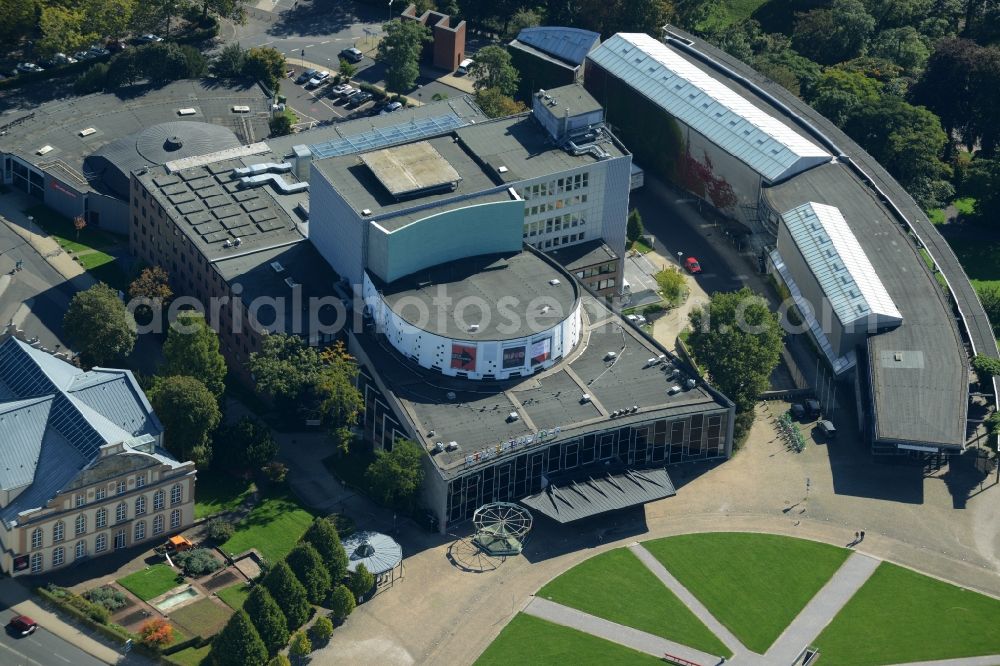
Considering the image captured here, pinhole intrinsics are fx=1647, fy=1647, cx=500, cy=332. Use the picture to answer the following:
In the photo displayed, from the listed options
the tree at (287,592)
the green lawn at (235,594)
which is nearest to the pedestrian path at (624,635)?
the tree at (287,592)

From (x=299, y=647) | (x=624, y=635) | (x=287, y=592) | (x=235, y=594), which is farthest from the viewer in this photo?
(x=235, y=594)

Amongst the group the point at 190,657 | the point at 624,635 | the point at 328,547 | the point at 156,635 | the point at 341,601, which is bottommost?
the point at 624,635

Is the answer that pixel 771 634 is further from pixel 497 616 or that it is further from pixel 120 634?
pixel 120 634

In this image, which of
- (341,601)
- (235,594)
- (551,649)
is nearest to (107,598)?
(235,594)

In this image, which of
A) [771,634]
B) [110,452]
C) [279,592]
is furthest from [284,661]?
[771,634]

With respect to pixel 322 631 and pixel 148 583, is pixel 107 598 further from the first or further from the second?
pixel 322 631

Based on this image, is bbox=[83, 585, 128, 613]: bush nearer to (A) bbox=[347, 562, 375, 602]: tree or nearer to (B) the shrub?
(B) the shrub
